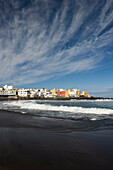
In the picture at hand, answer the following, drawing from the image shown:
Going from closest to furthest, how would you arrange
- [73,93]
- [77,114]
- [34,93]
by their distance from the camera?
[77,114], [34,93], [73,93]

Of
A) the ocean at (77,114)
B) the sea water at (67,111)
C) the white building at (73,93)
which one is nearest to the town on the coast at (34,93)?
the white building at (73,93)

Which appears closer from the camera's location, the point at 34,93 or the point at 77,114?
the point at 77,114

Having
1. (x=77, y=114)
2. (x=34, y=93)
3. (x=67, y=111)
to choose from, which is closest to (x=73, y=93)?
(x=34, y=93)

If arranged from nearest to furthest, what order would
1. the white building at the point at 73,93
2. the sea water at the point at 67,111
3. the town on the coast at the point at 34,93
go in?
the sea water at the point at 67,111 < the town on the coast at the point at 34,93 < the white building at the point at 73,93

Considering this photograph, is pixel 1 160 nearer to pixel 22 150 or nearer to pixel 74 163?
pixel 22 150

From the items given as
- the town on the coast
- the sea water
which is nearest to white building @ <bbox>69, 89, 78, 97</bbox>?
the town on the coast

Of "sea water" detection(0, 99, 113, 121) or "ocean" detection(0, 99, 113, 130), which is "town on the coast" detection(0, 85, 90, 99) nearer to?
"sea water" detection(0, 99, 113, 121)

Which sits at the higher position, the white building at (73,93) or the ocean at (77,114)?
the white building at (73,93)

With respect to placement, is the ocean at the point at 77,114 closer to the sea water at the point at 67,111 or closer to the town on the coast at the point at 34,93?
the sea water at the point at 67,111

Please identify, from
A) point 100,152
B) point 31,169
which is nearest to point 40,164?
point 31,169

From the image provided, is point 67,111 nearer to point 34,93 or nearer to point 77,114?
point 77,114

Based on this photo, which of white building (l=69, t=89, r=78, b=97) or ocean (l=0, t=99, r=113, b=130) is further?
white building (l=69, t=89, r=78, b=97)

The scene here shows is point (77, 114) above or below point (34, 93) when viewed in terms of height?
below

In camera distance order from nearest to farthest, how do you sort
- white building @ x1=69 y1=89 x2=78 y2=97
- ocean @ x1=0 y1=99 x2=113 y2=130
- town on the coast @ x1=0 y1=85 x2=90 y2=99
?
ocean @ x1=0 y1=99 x2=113 y2=130 < town on the coast @ x1=0 y1=85 x2=90 y2=99 < white building @ x1=69 y1=89 x2=78 y2=97
